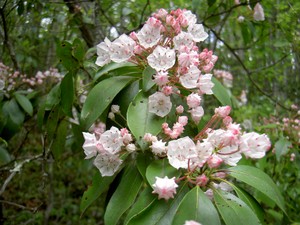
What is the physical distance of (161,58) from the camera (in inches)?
45.4

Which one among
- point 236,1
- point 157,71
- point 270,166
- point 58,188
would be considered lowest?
point 58,188

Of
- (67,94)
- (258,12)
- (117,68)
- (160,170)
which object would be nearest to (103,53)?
(117,68)

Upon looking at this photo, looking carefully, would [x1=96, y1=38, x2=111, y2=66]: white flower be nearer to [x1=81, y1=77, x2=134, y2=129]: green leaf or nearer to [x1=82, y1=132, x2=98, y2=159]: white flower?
[x1=81, y1=77, x2=134, y2=129]: green leaf

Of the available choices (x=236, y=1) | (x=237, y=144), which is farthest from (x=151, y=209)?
(x=236, y=1)

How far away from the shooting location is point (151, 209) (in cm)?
96

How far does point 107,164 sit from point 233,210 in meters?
0.40

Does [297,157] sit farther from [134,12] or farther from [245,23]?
[134,12]

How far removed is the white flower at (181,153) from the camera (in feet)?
3.16

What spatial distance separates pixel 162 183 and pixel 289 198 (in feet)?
5.47

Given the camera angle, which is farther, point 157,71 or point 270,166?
point 270,166

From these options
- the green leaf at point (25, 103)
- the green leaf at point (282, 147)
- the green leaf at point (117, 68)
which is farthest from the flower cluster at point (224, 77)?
the green leaf at point (117, 68)

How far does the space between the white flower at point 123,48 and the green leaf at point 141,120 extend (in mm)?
158

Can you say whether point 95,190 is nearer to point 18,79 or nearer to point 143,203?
point 143,203

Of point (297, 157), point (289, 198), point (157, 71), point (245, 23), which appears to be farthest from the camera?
point (245, 23)
